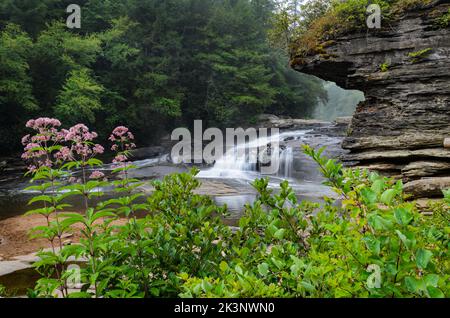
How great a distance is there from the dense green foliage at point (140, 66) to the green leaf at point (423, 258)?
2087 cm

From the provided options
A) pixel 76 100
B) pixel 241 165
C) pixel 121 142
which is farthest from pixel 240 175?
pixel 121 142

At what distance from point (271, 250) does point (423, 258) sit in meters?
0.82

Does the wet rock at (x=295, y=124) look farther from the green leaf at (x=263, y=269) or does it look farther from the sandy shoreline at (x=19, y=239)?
the green leaf at (x=263, y=269)

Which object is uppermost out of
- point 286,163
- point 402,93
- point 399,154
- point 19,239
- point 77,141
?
point 402,93

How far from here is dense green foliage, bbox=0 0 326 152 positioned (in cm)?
2045

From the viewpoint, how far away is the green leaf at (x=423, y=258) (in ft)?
4.00

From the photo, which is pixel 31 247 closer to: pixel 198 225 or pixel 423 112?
pixel 198 225

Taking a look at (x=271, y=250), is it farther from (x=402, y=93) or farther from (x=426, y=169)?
(x=402, y=93)

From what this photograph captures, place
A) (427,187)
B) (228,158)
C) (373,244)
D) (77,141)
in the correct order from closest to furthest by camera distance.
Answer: (373,244)
(77,141)
(427,187)
(228,158)

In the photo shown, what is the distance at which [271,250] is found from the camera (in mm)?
1901

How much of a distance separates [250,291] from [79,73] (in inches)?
922

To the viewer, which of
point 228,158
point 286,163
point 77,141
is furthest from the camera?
point 228,158

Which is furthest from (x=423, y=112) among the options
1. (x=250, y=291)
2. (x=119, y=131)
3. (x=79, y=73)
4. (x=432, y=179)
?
(x=79, y=73)

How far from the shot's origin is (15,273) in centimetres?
629
